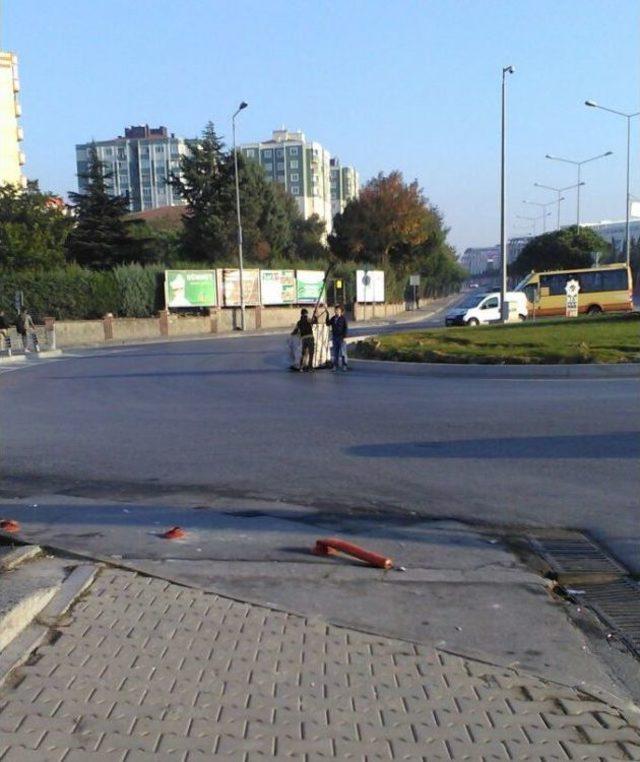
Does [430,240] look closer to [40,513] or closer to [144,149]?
[40,513]

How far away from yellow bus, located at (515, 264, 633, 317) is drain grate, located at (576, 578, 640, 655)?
41012mm

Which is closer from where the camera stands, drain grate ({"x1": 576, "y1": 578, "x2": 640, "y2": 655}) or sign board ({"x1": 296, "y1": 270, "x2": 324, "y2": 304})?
drain grate ({"x1": 576, "y1": 578, "x2": 640, "y2": 655})

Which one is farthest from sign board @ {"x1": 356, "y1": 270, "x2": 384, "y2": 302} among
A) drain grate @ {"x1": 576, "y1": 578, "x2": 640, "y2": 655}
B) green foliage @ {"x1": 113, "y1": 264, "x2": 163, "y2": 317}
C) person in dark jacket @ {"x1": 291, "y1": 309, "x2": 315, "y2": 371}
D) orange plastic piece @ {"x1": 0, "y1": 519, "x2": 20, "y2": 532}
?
drain grate @ {"x1": 576, "y1": 578, "x2": 640, "y2": 655}

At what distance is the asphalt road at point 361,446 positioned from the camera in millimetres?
8086

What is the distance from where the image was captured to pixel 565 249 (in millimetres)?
82688

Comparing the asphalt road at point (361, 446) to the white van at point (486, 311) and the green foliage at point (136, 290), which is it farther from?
the green foliage at point (136, 290)

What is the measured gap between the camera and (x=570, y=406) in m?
13.4

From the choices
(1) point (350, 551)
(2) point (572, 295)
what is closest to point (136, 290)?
(2) point (572, 295)

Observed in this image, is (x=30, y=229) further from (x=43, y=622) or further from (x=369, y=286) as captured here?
(x=43, y=622)

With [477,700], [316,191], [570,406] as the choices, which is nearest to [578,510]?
[477,700]

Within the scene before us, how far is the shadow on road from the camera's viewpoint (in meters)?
9.84

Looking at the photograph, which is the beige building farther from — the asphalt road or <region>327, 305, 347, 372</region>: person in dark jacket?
the asphalt road

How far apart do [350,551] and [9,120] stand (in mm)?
75811

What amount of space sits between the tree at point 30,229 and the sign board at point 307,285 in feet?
47.7
